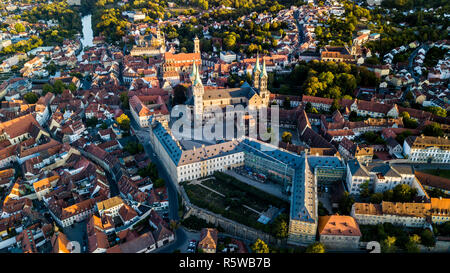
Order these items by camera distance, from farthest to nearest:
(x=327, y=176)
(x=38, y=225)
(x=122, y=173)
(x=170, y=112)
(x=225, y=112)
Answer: (x=170, y=112) < (x=225, y=112) < (x=122, y=173) < (x=327, y=176) < (x=38, y=225)

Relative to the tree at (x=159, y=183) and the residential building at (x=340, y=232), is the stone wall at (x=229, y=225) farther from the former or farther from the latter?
the residential building at (x=340, y=232)

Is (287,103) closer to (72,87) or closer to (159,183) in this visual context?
(159,183)

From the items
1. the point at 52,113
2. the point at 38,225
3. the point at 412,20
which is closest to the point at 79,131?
→ the point at 52,113

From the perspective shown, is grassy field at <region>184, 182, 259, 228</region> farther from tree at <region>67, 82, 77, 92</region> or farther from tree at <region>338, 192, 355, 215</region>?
tree at <region>67, 82, 77, 92</region>

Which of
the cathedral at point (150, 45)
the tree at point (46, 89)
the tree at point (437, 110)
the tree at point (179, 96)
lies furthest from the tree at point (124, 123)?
the tree at point (437, 110)

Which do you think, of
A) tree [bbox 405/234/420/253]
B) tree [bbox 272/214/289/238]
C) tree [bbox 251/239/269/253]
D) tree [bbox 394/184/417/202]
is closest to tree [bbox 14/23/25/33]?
tree [bbox 272/214/289/238]

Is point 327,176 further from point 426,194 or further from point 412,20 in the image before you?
point 412,20

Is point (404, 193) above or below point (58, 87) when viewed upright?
below

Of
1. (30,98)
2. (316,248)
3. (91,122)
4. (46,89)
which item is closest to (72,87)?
(46,89)
